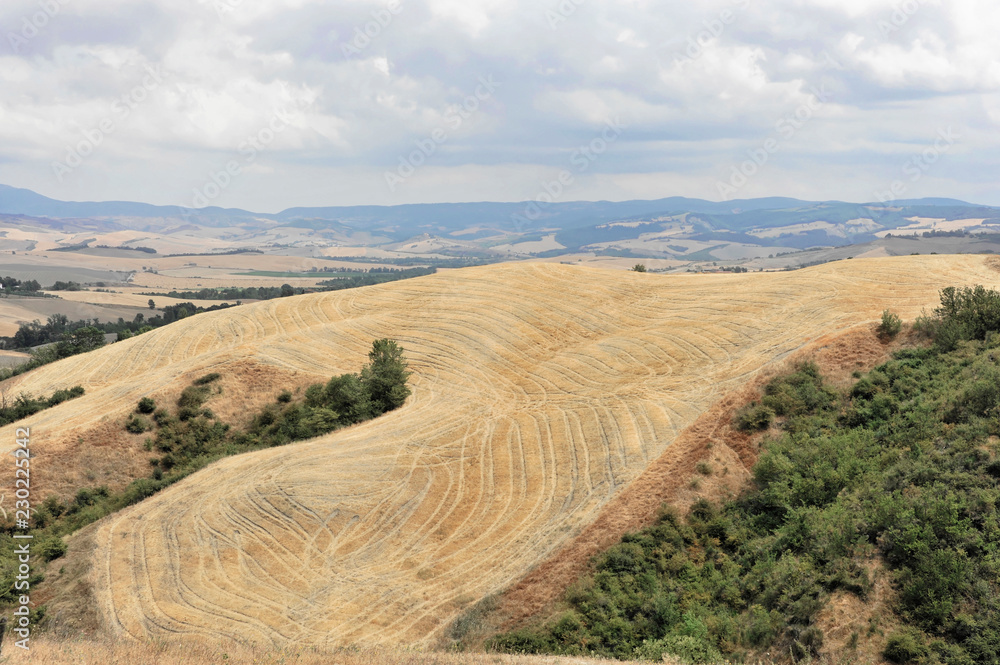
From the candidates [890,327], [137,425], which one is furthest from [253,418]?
[890,327]

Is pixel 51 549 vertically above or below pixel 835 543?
below

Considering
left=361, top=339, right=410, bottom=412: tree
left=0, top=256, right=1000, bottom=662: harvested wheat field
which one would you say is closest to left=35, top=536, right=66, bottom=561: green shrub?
left=0, top=256, right=1000, bottom=662: harvested wheat field

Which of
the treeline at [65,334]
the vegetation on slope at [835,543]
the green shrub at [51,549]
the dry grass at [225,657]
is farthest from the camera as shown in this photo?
the treeline at [65,334]

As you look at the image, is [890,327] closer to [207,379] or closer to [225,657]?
[225,657]

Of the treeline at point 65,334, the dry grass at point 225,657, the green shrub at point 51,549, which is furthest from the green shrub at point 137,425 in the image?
the treeline at point 65,334

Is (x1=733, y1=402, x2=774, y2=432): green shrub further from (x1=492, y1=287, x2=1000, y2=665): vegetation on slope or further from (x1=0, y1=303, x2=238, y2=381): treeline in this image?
(x1=0, y1=303, x2=238, y2=381): treeline

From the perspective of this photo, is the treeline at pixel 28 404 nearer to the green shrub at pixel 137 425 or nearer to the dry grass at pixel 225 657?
the green shrub at pixel 137 425
